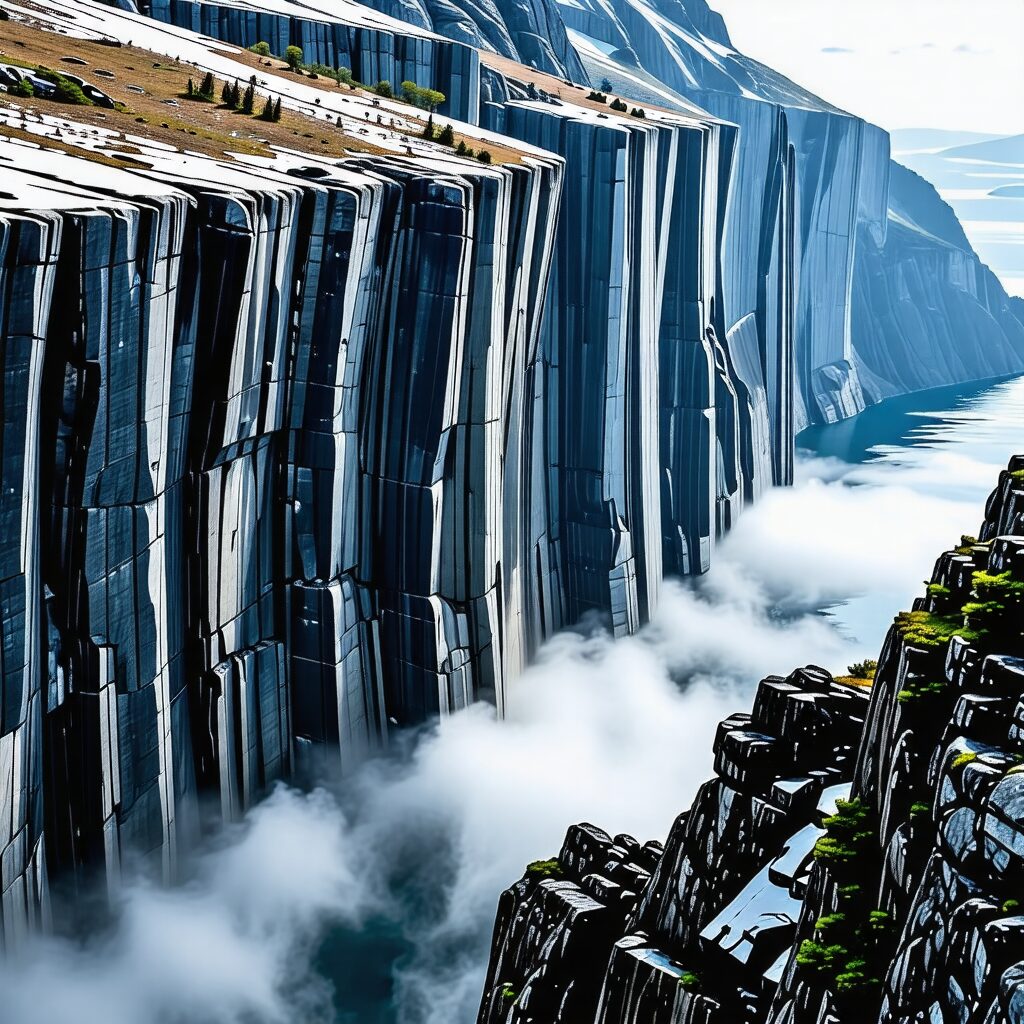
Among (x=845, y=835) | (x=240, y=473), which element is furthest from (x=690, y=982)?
(x=240, y=473)

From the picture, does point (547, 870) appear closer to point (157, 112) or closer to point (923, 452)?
point (157, 112)

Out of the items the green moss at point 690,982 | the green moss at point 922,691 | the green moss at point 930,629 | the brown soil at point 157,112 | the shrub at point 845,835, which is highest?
the brown soil at point 157,112

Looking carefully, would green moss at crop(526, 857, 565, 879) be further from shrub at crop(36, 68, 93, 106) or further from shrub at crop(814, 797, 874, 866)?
shrub at crop(36, 68, 93, 106)

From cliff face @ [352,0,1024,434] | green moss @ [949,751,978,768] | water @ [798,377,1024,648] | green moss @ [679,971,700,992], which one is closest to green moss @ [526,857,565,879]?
green moss @ [679,971,700,992]

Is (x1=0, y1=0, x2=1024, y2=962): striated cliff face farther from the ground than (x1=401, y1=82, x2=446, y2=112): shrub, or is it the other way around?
(x1=401, y1=82, x2=446, y2=112): shrub

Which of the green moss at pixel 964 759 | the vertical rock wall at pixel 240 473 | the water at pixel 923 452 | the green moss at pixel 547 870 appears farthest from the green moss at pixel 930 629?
the water at pixel 923 452

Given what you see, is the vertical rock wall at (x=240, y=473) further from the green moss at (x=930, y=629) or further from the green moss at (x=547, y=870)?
the green moss at (x=930, y=629)
